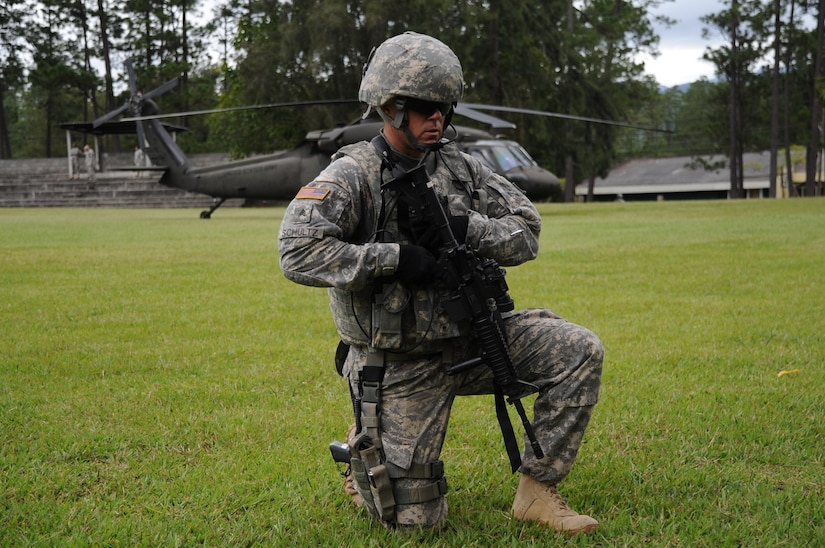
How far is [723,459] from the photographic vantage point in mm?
3920

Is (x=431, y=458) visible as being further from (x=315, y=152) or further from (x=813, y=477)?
(x=315, y=152)

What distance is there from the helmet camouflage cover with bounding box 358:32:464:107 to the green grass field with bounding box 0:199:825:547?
149cm

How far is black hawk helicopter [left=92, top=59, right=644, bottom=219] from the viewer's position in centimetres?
2327

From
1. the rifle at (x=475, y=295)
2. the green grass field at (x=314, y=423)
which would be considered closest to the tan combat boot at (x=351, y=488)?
the green grass field at (x=314, y=423)

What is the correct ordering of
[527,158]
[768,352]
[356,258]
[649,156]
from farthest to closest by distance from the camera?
[649,156], [527,158], [768,352], [356,258]

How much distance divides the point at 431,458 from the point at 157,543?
96cm

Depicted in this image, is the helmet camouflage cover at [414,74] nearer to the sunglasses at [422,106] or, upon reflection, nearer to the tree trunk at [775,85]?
the sunglasses at [422,106]

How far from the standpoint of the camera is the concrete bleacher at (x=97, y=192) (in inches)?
1858

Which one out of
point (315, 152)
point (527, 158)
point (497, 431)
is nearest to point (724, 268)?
point (497, 431)

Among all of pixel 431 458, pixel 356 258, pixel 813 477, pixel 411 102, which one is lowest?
pixel 813 477

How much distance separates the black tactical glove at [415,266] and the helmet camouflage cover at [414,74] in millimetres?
554

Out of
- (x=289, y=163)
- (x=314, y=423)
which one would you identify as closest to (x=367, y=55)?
(x=289, y=163)

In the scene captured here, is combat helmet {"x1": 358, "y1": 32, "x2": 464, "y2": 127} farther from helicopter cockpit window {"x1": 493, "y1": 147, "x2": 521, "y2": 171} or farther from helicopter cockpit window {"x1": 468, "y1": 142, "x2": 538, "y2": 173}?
helicopter cockpit window {"x1": 493, "y1": 147, "x2": 521, "y2": 171}

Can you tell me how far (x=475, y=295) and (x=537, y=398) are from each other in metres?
0.46
